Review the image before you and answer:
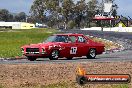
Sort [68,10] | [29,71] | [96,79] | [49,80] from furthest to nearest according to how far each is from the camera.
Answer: [68,10] < [29,71] < [49,80] < [96,79]

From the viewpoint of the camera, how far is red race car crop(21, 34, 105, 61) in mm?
21781

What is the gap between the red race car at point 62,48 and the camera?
2178 centimetres

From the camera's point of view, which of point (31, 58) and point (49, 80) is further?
point (31, 58)

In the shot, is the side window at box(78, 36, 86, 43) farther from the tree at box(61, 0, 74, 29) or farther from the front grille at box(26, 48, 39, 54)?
the tree at box(61, 0, 74, 29)

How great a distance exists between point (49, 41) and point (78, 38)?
1665mm

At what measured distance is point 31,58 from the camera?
2227 cm

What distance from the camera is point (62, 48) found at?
2219cm

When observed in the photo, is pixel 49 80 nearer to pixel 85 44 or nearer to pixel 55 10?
pixel 85 44

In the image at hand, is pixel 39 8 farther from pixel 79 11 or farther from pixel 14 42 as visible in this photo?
pixel 14 42

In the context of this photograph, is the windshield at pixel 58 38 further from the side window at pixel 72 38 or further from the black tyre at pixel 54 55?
the black tyre at pixel 54 55

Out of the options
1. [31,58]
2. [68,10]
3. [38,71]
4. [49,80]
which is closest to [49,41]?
[31,58]

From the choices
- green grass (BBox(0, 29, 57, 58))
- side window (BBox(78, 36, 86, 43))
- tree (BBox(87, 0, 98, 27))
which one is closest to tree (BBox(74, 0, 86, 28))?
tree (BBox(87, 0, 98, 27))

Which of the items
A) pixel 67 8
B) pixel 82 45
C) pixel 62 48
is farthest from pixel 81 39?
pixel 67 8

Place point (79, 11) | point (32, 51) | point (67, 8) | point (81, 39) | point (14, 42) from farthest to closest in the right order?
point (79, 11) < point (67, 8) < point (14, 42) < point (81, 39) < point (32, 51)
